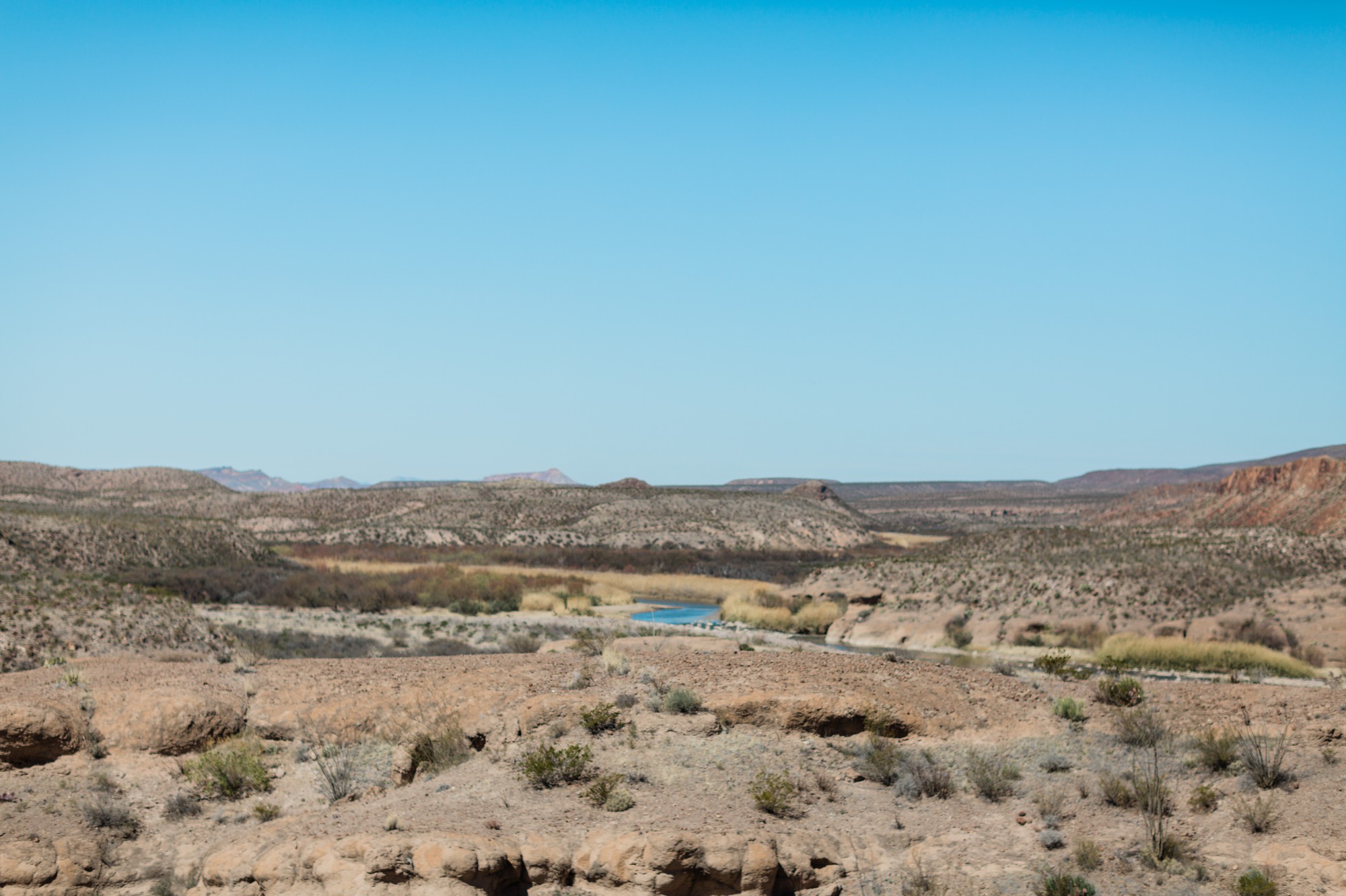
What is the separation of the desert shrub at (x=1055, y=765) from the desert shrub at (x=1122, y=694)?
2028 millimetres

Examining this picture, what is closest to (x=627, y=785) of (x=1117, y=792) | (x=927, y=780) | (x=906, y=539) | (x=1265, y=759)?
(x=927, y=780)

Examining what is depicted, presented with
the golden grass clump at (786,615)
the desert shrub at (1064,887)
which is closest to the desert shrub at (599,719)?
the desert shrub at (1064,887)

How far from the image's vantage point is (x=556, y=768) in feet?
37.8

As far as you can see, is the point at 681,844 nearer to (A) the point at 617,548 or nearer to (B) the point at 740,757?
(B) the point at 740,757

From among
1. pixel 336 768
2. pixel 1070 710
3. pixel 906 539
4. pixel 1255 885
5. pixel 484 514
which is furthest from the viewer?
pixel 906 539

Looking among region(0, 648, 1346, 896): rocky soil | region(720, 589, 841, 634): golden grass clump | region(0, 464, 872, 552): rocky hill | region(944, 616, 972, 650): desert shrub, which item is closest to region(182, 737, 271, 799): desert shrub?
region(0, 648, 1346, 896): rocky soil

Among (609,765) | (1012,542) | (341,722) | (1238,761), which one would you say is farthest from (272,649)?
(1012,542)

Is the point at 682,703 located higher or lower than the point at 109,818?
higher

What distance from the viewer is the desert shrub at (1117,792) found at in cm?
1092

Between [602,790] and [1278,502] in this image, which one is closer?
[602,790]

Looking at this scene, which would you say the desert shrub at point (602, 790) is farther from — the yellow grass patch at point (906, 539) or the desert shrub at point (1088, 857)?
the yellow grass patch at point (906, 539)

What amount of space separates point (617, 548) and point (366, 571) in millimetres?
26335

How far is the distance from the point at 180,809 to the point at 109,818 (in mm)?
762

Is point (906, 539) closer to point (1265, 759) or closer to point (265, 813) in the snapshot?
point (1265, 759)
